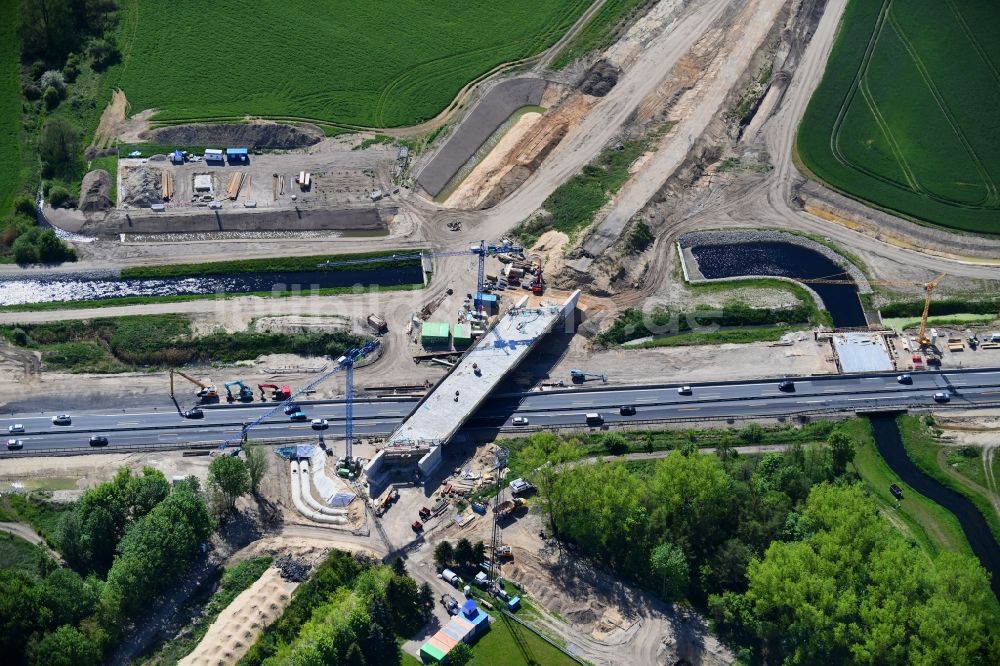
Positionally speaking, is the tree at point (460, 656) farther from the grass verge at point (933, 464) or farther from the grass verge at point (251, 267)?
the grass verge at point (251, 267)

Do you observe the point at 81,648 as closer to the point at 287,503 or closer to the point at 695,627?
the point at 287,503

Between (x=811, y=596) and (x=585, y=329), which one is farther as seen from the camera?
(x=585, y=329)

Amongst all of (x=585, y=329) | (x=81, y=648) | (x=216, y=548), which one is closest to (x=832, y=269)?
(x=585, y=329)

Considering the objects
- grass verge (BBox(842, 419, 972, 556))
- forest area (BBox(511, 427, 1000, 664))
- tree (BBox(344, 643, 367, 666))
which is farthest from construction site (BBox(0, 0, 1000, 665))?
grass verge (BBox(842, 419, 972, 556))

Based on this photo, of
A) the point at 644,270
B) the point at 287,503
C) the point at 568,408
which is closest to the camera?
the point at 287,503

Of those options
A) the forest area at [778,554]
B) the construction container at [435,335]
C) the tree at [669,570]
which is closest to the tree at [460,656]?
the forest area at [778,554]

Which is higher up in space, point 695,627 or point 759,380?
point 759,380
